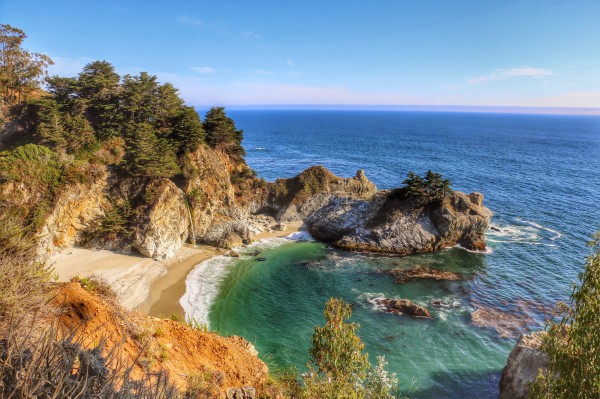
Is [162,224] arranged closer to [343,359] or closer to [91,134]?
[91,134]

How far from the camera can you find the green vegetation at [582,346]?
1035 centimetres

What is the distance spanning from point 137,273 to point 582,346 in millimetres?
39003

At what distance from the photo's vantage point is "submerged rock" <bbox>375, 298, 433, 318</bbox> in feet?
109

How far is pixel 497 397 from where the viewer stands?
78.4 ft

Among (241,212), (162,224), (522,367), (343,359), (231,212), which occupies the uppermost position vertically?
(343,359)

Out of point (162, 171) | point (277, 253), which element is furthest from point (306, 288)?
Answer: point (162, 171)

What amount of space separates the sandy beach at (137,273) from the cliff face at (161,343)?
16323 mm

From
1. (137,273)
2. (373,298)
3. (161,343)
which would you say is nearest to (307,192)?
(373,298)

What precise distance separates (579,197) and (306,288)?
226 feet

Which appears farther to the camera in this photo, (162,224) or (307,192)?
(307,192)

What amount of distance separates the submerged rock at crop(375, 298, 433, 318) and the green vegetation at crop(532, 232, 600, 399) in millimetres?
22352

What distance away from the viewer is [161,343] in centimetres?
1566

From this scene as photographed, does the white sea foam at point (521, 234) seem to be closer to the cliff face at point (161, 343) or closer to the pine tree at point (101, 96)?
the cliff face at point (161, 343)

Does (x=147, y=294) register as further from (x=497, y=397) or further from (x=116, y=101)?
(x=497, y=397)
